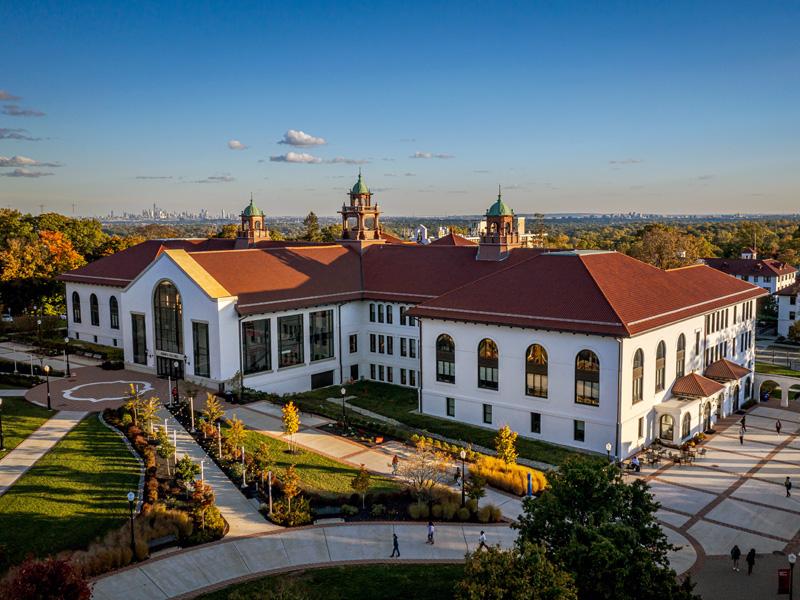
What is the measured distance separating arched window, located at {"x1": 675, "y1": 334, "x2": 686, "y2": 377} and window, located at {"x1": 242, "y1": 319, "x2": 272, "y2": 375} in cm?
2678

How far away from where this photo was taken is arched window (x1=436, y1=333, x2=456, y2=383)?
43031 mm

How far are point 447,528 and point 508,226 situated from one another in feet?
102

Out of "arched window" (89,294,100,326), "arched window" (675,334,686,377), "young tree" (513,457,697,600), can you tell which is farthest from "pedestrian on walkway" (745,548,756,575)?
"arched window" (89,294,100,326)

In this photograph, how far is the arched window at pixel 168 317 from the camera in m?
49.0

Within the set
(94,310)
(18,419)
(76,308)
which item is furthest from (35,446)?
(76,308)

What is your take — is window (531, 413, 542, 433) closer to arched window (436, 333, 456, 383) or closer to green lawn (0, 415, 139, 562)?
arched window (436, 333, 456, 383)

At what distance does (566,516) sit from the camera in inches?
805

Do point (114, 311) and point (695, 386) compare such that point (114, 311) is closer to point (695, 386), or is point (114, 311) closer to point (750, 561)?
point (695, 386)

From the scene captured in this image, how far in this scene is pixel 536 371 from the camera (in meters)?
39.4

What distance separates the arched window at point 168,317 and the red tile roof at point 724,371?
119ft

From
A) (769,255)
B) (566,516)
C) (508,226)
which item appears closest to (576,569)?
(566,516)

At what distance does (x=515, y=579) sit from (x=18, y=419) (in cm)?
3176

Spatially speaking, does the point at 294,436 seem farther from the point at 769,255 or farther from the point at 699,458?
the point at 769,255

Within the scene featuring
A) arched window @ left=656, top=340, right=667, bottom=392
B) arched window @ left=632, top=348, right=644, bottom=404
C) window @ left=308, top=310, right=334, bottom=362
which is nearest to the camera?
arched window @ left=632, top=348, right=644, bottom=404
